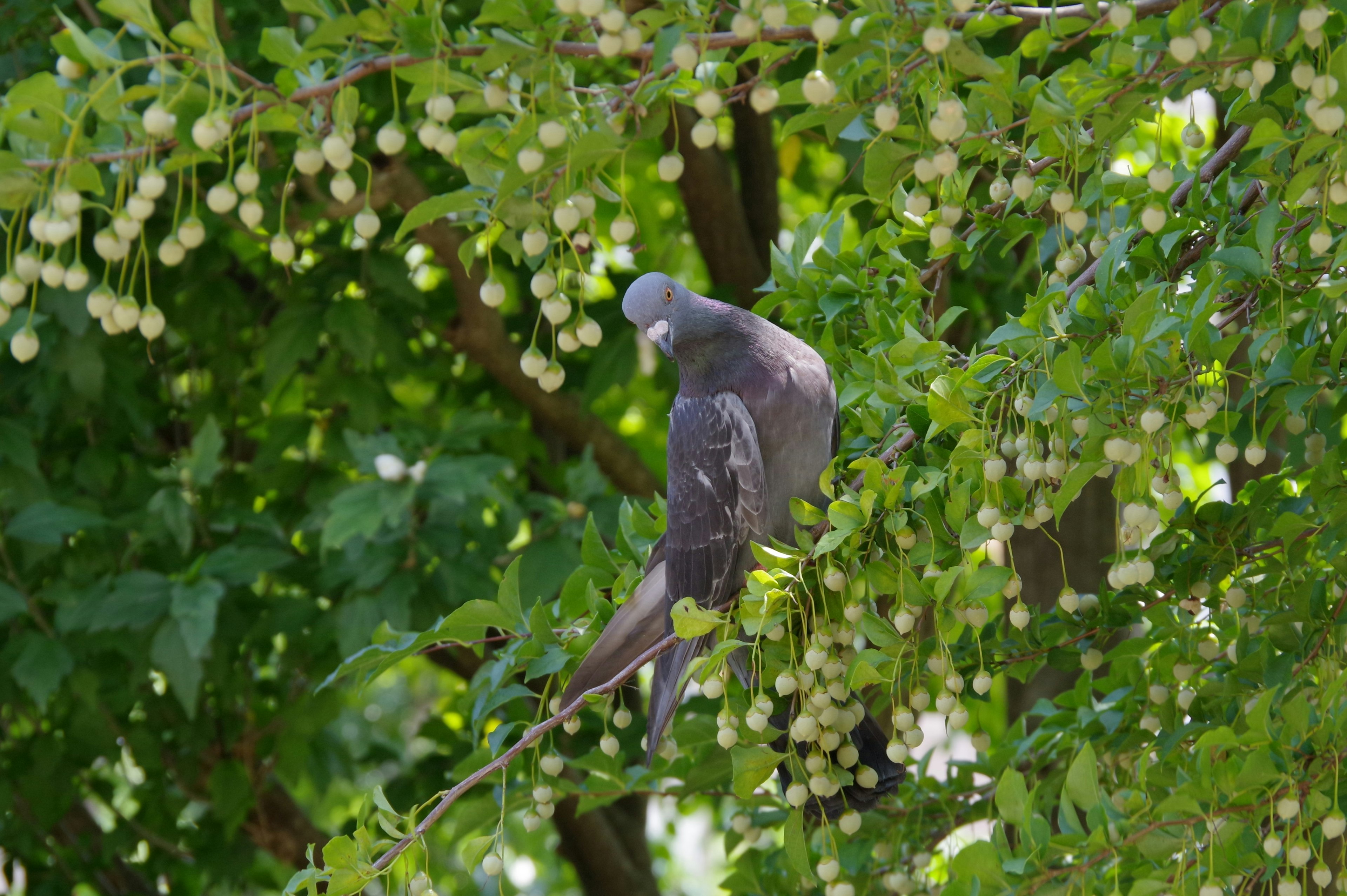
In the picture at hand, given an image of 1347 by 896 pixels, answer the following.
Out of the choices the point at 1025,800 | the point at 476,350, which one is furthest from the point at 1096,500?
the point at 1025,800

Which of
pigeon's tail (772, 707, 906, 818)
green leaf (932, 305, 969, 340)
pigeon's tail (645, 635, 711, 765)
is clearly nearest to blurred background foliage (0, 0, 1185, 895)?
pigeon's tail (645, 635, 711, 765)

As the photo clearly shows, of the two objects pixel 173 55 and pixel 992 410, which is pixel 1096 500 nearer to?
pixel 992 410

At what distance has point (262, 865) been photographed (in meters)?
5.20

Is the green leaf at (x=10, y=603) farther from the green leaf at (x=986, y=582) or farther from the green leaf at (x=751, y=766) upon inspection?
the green leaf at (x=986, y=582)

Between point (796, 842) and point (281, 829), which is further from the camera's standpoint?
point (281, 829)

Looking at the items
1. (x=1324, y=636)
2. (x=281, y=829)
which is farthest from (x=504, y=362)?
(x=1324, y=636)

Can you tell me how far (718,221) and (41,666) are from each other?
239 centimetres

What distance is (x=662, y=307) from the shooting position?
249 centimetres

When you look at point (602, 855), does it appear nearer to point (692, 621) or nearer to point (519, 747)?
point (519, 747)

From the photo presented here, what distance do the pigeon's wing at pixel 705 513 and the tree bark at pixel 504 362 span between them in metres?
1.49

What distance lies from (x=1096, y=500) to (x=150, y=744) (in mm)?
3075

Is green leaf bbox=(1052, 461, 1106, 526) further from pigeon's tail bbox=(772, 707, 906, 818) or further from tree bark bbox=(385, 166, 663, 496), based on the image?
tree bark bbox=(385, 166, 663, 496)

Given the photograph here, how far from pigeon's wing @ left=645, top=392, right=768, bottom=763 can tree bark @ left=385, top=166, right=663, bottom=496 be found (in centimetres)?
149

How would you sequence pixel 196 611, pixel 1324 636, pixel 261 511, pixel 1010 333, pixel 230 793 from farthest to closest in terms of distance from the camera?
pixel 230 793 → pixel 261 511 → pixel 196 611 → pixel 1324 636 → pixel 1010 333
